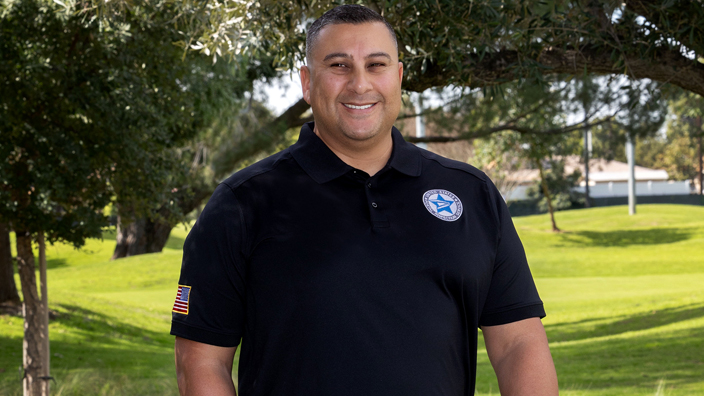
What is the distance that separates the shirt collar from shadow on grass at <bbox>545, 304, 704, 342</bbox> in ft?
38.9

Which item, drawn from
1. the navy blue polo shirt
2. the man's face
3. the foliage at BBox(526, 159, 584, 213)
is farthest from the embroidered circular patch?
the foliage at BBox(526, 159, 584, 213)

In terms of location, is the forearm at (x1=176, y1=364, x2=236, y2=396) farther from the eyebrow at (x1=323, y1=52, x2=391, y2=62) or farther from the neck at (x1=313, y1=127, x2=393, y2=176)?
the eyebrow at (x1=323, y1=52, x2=391, y2=62)

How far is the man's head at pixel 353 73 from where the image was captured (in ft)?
6.59

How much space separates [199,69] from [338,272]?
9452mm

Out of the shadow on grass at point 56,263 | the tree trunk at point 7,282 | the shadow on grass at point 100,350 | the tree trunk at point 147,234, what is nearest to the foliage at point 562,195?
the tree trunk at point 147,234

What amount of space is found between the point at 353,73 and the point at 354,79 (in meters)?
0.02

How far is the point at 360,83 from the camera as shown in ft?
6.57

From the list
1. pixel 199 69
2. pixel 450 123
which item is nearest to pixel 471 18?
pixel 199 69

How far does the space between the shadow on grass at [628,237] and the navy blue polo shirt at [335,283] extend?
31.4 meters

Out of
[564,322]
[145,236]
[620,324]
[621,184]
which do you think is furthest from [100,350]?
[621,184]

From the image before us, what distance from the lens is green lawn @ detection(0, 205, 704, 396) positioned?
28.1ft

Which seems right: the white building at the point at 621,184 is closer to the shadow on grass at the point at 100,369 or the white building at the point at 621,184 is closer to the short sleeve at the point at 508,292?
the shadow on grass at the point at 100,369

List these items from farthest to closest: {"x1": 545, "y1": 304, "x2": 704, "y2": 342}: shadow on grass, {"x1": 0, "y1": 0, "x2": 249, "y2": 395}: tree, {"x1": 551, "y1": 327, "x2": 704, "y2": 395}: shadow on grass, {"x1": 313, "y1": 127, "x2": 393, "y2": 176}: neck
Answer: {"x1": 545, "y1": 304, "x2": 704, "y2": 342}: shadow on grass < {"x1": 551, "y1": 327, "x2": 704, "y2": 395}: shadow on grass < {"x1": 0, "y1": 0, "x2": 249, "y2": 395}: tree < {"x1": 313, "y1": 127, "x2": 393, "y2": 176}: neck

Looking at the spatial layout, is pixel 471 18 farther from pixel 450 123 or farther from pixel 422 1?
pixel 450 123
